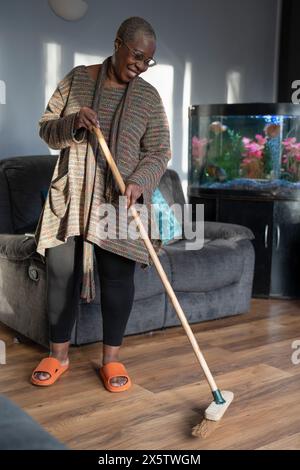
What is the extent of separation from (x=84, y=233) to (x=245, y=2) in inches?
118

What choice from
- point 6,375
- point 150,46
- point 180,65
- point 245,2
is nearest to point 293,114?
point 180,65

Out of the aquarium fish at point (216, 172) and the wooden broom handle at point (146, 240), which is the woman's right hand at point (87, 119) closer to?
the wooden broom handle at point (146, 240)

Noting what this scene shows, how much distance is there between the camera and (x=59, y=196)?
2082 mm

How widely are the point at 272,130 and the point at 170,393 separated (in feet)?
6.25

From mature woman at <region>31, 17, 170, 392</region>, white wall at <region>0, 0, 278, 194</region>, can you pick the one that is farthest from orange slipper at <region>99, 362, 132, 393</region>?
white wall at <region>0, 0, 278, 194</region>

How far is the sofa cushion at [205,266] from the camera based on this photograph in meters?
2.88

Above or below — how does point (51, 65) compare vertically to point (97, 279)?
above

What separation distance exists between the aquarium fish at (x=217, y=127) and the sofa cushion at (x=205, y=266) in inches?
31.7

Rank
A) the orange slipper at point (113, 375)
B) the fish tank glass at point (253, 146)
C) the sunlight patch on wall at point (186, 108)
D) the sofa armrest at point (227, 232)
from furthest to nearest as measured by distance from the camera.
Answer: the sunlight patch on wall at point (186, 108) < the fish tank glass at point (253, 146) < the sofa armrest at point (227, 232) < the orange slipper at point (113, 375)

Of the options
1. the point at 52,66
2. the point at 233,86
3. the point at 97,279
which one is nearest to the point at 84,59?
the point at 52,66

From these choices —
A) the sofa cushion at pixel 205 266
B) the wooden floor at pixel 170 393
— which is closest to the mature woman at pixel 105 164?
the wooden floor at pixel 170 393

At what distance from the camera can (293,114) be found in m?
3.51

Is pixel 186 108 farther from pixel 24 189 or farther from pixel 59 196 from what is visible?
pixel 59 196

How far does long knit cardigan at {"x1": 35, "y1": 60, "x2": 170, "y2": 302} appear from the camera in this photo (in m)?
2.03
